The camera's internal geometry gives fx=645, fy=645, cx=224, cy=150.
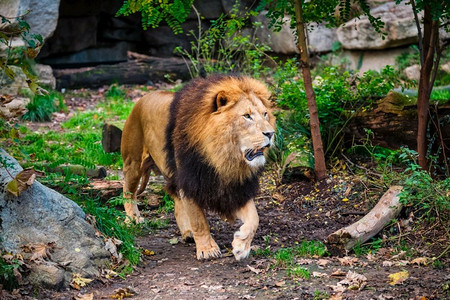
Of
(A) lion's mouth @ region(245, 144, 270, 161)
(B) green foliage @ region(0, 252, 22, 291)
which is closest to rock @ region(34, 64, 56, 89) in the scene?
(A) lion's mouth @ region(245, 144, 270, 161)

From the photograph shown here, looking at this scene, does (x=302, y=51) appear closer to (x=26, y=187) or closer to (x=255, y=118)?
(x=255, y=118)

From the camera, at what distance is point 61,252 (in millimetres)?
4668

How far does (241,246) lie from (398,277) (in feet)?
3.96

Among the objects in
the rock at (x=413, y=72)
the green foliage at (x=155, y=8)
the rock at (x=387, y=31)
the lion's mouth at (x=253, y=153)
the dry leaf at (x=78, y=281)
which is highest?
the green foliage at (x=155, y=8)

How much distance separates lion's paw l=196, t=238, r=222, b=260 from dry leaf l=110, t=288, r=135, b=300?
3.30ft

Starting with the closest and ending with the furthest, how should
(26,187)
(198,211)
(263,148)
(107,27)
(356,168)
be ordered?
(26,187)
(263,148)
(198,211)
(356,168)
(107,27)

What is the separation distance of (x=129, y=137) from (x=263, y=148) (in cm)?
207

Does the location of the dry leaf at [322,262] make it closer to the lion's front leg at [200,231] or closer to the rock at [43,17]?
the lion's front leg at [200,231]

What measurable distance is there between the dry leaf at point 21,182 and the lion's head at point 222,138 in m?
1.27

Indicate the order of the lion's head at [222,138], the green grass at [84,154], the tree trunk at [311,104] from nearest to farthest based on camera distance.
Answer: the lion's head at [222,138] → the green grass at [84,154] → the tree trunk at [311,104]

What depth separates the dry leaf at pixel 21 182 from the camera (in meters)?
4.38

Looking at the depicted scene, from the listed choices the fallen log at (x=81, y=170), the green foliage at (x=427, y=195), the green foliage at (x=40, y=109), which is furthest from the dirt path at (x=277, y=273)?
the green foliage at (x=40, y=109)

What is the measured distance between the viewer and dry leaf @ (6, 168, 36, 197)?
438cm

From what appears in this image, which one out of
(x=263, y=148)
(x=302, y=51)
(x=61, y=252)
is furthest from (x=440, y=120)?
(x=61, y=252)
